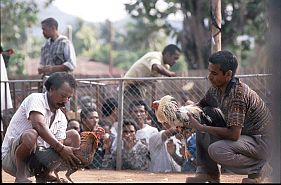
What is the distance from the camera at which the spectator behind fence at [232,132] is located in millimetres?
6465

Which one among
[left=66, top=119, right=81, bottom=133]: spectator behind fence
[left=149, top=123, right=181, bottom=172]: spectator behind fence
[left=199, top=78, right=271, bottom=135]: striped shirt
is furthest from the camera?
[left=66, top=119, right=81, bottom=133]: spectator behind fence

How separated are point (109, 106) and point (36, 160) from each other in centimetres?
417

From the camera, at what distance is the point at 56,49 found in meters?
10.9

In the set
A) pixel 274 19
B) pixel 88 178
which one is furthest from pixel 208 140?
pixel 274 19

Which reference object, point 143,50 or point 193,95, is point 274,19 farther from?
point 143,50

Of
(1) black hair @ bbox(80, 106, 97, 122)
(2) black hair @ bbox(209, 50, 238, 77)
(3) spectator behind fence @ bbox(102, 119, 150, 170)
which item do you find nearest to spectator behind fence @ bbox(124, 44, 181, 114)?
(3) spectator behind fence @ bbox(102, 119, 150, 170)

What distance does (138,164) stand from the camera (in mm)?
9945

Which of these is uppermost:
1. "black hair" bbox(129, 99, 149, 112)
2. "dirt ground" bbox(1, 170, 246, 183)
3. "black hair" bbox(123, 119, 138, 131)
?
"black hair" bbox(129, 99, 149, 112)

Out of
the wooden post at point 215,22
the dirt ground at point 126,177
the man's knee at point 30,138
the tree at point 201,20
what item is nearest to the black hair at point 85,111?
the dirt ground at point 126,177

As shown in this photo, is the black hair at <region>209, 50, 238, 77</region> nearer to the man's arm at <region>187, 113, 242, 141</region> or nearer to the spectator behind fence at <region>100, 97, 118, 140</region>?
the man's arm at <region>187, 113, 242, 141</region>

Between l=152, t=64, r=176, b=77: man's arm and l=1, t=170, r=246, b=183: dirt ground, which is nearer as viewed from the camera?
l=1, t=170, r=246, b=183: dirt ground

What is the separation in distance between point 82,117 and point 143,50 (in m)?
→ 33.6

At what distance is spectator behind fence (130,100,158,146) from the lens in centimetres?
1005

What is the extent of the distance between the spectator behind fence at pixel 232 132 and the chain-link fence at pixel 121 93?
2.97m
